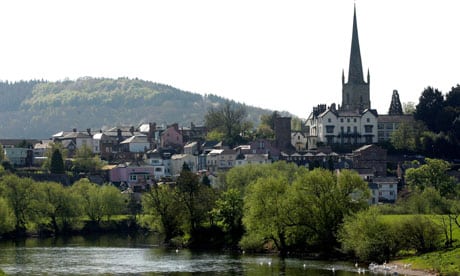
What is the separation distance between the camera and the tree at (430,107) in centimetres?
14838

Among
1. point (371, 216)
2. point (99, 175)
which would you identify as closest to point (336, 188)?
point (371, 216)

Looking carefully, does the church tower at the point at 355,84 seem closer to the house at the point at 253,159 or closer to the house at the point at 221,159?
the house at the point at 221,159

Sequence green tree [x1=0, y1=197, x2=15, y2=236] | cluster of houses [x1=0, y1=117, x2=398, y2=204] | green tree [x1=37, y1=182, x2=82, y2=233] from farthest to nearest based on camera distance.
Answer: cluster of houses [x1=0, y1=117, x2=398, y2=204] < green tree [x1=37, y1=182, x2=82, y2=233] < green tree [x1=0, y1=197, x2=15, y2=236]

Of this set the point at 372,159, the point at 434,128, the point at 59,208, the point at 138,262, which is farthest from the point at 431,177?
the point at 138,262

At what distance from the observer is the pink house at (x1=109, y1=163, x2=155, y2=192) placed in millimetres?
157875

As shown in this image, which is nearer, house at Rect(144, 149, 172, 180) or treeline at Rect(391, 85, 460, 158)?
treeline at Rect(391, 85, 460, 158)

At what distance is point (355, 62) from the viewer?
175 m

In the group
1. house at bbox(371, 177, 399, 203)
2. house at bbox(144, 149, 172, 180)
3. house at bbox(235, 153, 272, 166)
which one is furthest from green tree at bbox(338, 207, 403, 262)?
house at bbox(144, 149, 172, 180)

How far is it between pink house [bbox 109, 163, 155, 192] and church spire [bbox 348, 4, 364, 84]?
3781 centimetres

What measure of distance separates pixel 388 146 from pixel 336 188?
66.4 m

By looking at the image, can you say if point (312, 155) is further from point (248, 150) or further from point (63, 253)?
point (63, 253)

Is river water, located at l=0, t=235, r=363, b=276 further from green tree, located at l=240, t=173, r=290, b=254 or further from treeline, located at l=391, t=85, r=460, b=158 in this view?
treeline, located at l=391, t=85, r=460, b=158

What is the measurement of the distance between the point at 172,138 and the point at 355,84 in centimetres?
3261

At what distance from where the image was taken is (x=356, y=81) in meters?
176
